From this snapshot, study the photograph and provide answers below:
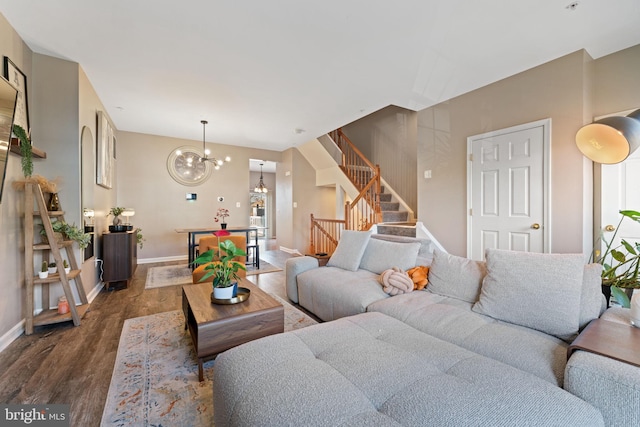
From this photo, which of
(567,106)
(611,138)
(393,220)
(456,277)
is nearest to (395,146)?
(393,220)

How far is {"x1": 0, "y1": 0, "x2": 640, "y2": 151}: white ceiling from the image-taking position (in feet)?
7.19

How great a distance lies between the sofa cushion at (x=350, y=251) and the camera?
310 cm

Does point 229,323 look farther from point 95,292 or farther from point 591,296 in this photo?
point 95,292

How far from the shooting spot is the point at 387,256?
114 inches

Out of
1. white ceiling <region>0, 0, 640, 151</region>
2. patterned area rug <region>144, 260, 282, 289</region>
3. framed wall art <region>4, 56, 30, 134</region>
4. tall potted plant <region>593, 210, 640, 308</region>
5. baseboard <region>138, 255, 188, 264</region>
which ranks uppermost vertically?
white ceiling <region>0, 0, 640, 151</region>

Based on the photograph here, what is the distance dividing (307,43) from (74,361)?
323cm

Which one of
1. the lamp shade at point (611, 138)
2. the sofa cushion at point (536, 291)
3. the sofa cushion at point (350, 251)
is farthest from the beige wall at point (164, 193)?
the lamp shade at point (611, 138)

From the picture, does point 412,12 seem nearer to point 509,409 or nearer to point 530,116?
point 530,116

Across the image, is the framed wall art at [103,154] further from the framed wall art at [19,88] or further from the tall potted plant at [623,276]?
the tall potted plant at [623,276]

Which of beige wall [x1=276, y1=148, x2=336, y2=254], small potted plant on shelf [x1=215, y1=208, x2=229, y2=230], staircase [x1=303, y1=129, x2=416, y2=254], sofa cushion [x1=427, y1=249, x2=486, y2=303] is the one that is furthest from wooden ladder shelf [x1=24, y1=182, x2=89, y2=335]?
beige wall [x1=276, y1=148, x2=336, y2=254]

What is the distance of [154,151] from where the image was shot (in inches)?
228

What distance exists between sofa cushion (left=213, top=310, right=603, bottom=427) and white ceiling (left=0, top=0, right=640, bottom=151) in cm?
241

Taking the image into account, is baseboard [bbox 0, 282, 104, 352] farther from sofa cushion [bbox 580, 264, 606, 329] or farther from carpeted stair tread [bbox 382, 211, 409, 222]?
carpeted stair tread [bbox 382, 211, 409, 222]

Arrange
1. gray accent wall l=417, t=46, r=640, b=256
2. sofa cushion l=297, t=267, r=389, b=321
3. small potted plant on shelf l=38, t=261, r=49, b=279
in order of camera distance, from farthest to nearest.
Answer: gray accent wall l=417, t=46, r=640, b=256
small potted plant on shelf l=38, t=261, r=49, b=279
sofa cushion l=297, t=267, r=389, b=321
